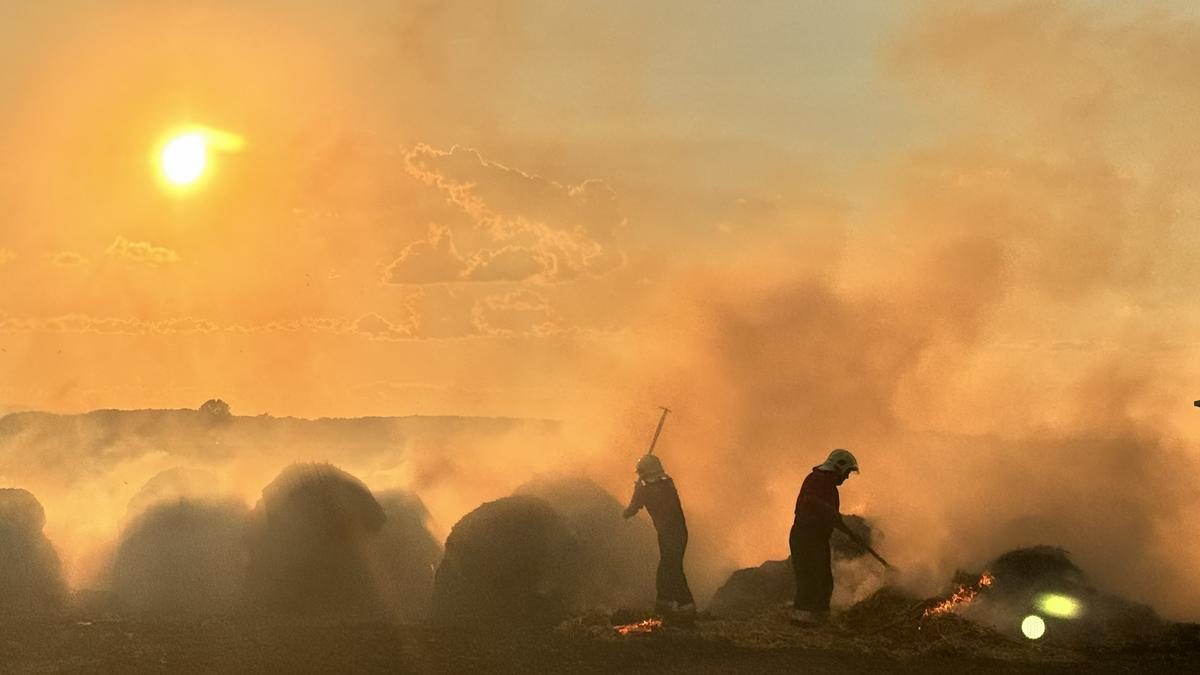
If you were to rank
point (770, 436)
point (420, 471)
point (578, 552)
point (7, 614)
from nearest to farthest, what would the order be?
1. point (7, 614)
2. point (578, 552)
3. point (770, 436)
4. point (420, 471)

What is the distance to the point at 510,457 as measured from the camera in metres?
41.4

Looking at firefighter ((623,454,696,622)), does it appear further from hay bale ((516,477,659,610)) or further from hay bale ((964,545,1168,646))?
hay bale ((964,545,1168,646))

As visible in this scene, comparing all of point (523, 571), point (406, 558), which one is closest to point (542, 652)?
point (523, 571)

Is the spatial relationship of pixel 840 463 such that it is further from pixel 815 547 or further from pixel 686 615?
pixel 686 615

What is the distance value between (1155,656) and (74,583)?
19.0 metres

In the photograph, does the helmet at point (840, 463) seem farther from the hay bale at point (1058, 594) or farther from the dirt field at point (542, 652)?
the hay bale at point (1058, 594)

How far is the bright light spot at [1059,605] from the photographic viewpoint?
58.4 feet

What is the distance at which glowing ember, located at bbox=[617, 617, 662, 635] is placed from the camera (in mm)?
16922

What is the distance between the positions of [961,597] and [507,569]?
740cm

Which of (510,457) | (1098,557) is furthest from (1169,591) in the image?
(510,457)

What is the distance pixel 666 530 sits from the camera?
18.1 m

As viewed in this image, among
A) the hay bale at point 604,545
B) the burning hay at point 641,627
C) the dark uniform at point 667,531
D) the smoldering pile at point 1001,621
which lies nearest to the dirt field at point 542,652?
the smoldering pile at point 1001,621

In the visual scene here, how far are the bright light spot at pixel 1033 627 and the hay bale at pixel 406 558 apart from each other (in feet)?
32.2

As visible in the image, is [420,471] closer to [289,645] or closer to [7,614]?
[7,614]
